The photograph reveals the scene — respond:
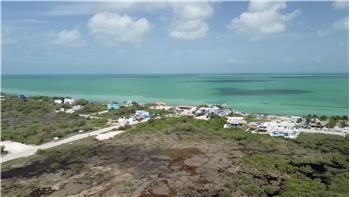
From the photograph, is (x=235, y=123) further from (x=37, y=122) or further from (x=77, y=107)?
(x=77, y=107)

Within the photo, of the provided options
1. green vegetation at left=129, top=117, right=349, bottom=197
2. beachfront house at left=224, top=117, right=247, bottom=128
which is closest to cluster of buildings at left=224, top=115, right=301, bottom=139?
beachfront house at left=224, top=117, right=247, bottom=128

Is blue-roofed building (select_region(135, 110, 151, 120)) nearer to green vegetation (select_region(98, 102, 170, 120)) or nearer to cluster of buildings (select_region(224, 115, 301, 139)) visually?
green vegetation (select_region(98, 102, 170, 120))

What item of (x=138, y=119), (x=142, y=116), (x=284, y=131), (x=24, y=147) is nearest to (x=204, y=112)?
(x=142, y=116)

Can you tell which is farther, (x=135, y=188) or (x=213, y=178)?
(x=213, y=178)

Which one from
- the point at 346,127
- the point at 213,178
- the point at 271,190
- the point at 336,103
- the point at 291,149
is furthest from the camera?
the point at 336,103

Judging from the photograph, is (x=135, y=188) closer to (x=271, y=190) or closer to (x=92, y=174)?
(x=92, y=174)

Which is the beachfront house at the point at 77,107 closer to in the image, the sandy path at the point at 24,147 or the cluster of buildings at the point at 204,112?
the cluster of buildings at the point at 204,112

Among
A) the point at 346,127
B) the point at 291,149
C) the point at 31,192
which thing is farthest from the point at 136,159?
the point at 346,127

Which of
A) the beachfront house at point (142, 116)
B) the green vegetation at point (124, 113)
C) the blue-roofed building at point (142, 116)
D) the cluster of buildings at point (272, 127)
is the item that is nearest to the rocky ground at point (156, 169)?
the cluster of buildings at point (272, 127)
